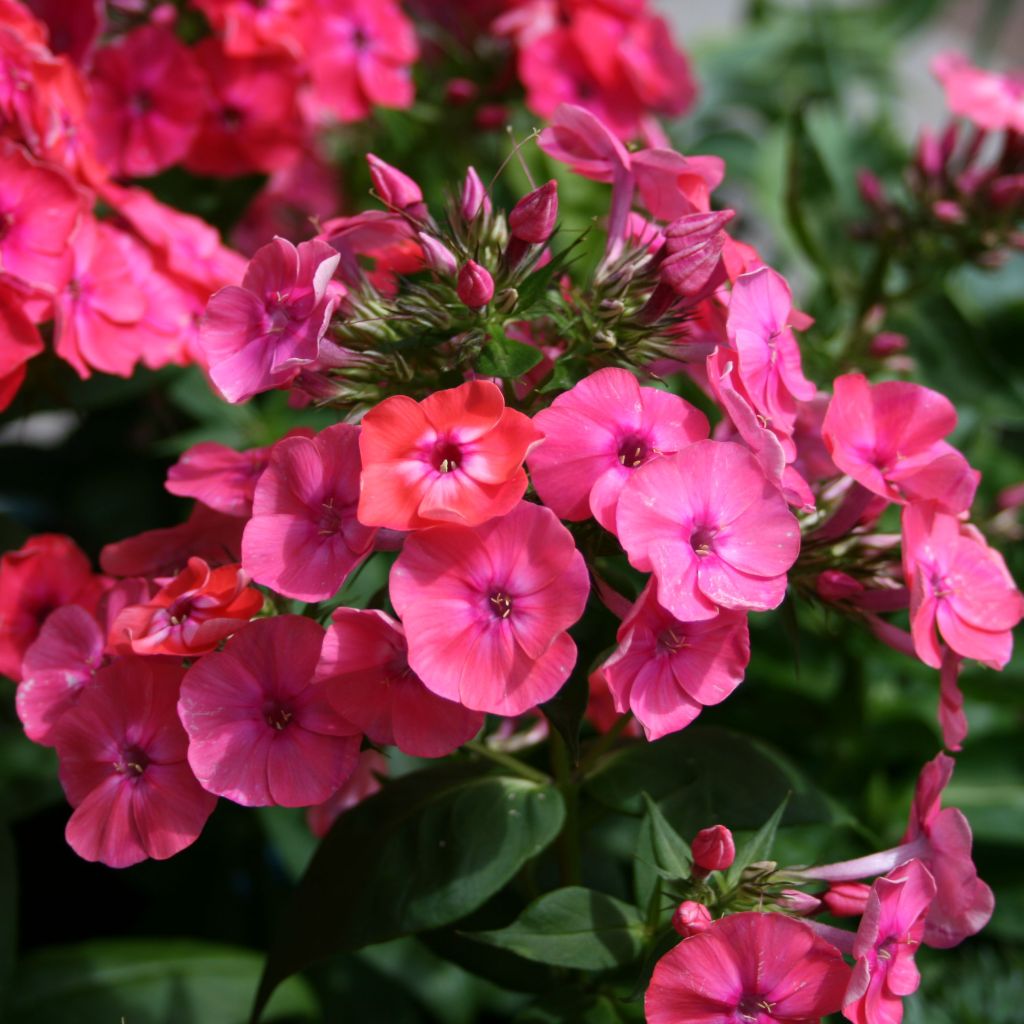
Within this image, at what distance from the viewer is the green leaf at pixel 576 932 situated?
70 centimetres

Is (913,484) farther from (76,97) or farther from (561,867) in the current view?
(76,97)

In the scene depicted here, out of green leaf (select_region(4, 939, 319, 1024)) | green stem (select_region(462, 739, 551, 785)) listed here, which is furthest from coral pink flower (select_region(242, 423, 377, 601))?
green leaf (select_region(4, 939, 319, 1024))

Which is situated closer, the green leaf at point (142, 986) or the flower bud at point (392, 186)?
the flower bud at point (392, 186)

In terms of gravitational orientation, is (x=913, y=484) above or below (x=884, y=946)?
above

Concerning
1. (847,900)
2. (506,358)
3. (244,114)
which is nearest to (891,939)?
(847,900)

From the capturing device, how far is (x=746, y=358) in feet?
2.25

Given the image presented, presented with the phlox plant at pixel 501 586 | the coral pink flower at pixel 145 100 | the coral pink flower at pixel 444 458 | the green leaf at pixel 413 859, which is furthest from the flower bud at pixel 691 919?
the coral pink flower at pixel 145 100

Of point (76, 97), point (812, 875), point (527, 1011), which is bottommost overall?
point (527, 1011)

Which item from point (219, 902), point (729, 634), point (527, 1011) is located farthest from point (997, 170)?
point (219, 902)

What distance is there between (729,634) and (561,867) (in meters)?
0.29

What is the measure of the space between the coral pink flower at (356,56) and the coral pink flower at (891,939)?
39.9 inches

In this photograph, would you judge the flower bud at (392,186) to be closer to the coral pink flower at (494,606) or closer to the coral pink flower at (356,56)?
the coral pink flower at (494,606)

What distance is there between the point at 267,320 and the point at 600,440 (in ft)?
0.75

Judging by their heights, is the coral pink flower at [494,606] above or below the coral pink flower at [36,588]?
above
